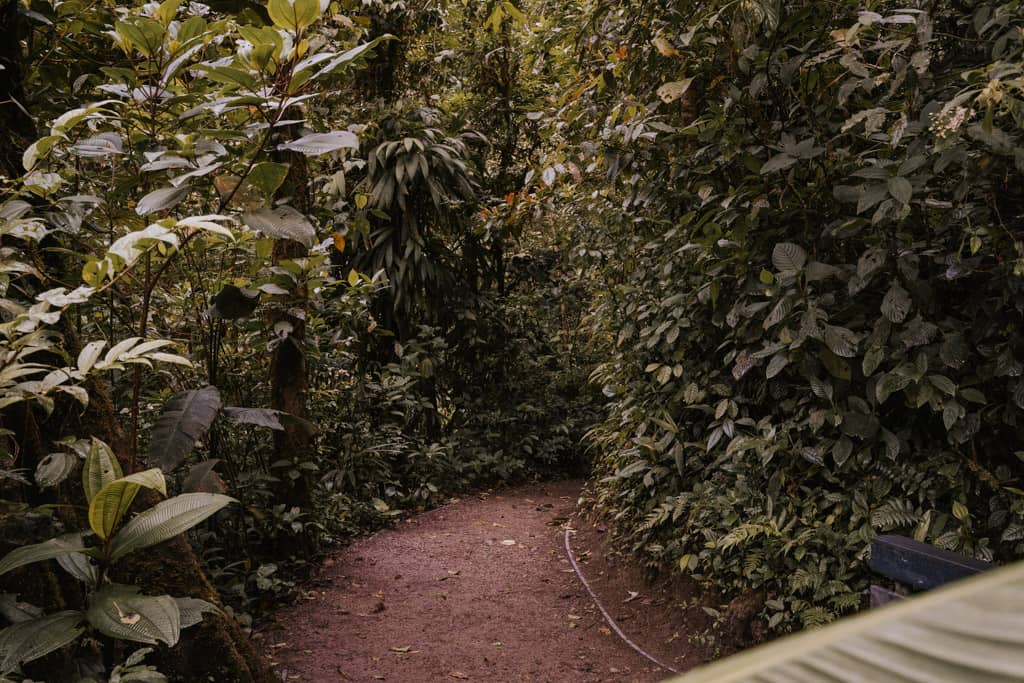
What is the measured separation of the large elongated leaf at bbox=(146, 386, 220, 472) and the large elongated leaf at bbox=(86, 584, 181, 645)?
1.89 feet

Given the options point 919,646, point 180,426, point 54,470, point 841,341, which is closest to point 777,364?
point 841,341

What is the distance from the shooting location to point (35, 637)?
151 centimetres

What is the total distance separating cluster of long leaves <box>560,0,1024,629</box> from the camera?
91.7 inches

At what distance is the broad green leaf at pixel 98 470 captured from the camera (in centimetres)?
167

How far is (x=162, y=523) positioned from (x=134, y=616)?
0.22 meters

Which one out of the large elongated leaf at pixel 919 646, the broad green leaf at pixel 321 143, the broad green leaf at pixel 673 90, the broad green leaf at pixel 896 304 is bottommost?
the broad green leaf at pixel 896 304

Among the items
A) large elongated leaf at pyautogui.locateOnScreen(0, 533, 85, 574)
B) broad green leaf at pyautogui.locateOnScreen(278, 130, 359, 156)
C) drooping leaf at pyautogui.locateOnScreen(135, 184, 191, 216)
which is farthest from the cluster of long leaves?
large elongated leaf at pyautogui.locateOnScreen(0, 533, 85, 574)

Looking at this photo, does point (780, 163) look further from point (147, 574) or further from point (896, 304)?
point (147, 574)

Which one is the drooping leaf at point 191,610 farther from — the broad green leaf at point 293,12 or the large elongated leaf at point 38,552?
the broad green leaf at point 293,12

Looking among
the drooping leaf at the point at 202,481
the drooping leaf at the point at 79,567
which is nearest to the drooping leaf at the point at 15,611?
the drooping leaf at the point at 79,567

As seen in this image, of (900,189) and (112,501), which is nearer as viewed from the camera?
(112,501)

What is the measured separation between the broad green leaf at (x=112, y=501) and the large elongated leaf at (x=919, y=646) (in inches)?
63.0

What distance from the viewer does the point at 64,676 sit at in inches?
66.1

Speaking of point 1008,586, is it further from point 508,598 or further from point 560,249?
point 560,249
